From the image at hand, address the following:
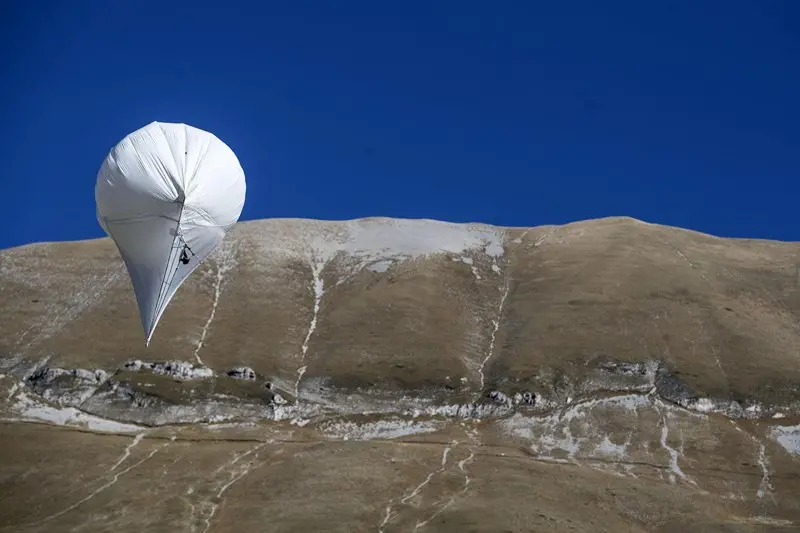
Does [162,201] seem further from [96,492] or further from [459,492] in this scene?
[96,492]

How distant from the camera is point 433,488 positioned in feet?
232

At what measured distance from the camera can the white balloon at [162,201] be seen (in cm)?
3441

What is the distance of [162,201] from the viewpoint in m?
34.3

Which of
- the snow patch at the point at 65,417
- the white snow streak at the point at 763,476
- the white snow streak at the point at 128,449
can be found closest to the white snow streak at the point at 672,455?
the white snow streak at the point at 763,476

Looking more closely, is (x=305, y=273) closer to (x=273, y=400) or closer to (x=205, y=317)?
(x=205, y=317)

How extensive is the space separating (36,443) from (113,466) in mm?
8932

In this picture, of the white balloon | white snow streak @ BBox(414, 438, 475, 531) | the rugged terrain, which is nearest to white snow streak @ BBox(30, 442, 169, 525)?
the rugged terrain

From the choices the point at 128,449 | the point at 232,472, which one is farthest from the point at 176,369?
the point at 232,472

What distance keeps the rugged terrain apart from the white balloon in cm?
3091

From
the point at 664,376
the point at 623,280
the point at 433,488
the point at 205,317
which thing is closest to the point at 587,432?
the point at 664,376

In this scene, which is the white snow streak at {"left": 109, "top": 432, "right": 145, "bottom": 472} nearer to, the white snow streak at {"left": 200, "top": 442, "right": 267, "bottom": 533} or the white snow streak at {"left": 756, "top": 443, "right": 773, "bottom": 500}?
the white snow streak at {"left": 200, "top": 442, "right": 267, "bottom": 533}

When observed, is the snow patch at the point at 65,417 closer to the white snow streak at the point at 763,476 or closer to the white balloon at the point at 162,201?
the white snow streak at the point at 763,476

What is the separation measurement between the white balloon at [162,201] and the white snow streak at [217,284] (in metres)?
66.0

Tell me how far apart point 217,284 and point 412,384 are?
30.6 metres
